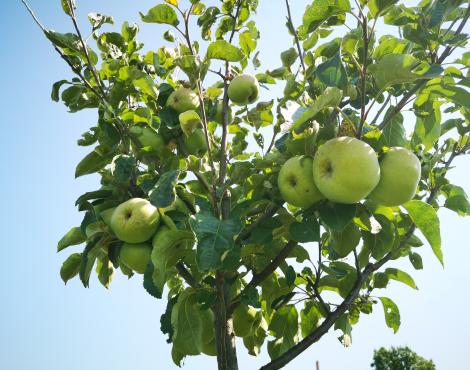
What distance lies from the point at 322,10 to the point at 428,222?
942 millimetres

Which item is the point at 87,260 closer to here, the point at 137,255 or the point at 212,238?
the point at 137,255

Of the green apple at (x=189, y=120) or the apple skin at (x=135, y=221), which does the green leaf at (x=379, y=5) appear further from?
the apple skin at (x=135, y=221)

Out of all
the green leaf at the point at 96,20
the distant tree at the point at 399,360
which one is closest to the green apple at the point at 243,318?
the green leaf at the point at 96,20

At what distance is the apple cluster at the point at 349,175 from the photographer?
1.65 meters

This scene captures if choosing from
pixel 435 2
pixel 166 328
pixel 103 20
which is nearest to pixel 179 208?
pixel 166 328

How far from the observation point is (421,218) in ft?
6.11

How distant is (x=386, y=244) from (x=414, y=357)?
2094cm

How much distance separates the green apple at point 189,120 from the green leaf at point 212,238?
0.57 meters

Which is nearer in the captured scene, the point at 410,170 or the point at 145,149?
the point at 410,170

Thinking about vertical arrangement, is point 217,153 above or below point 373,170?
above

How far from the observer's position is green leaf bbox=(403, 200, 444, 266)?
1.82 m

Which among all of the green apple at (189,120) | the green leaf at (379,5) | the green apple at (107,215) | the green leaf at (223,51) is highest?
the green leaf at (223,51)

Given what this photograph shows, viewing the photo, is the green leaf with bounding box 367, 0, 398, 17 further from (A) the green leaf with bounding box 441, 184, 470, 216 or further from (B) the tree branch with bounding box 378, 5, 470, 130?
(A) the green leaf with bounding box 441, 184, 470, 216

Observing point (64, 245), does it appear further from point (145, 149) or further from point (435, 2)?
point (435, 2)
